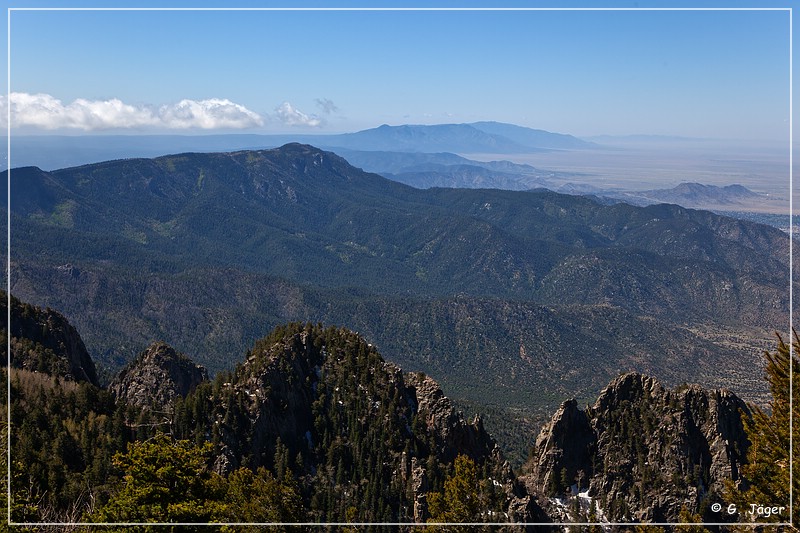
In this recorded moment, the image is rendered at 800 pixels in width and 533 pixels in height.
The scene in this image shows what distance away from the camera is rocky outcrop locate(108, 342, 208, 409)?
80438 mm

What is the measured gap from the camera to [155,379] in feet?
270

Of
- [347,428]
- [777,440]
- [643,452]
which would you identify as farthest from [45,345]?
[777,440]

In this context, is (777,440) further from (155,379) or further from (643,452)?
(155,379)

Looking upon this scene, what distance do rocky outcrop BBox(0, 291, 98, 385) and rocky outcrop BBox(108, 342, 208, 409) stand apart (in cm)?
452

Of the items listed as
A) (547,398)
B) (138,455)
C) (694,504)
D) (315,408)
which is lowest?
(547,398)

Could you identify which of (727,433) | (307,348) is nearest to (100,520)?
(307,348)

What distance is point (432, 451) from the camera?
65750 millimetres

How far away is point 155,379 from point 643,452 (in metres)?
59.0

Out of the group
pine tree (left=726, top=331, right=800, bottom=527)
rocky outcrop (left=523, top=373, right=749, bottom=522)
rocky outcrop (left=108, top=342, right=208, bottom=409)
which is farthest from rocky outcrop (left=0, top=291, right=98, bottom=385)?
pine tree (left=726, top=331, right=800, bottom=527)

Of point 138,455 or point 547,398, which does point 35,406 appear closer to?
point 138,455

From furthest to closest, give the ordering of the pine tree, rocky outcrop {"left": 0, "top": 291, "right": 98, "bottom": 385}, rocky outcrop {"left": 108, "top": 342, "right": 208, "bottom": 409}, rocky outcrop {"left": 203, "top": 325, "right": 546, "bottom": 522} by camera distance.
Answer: rocky outcrop {"left": 108, "top": 342, "right": 208, "bottom": 409}, rocky outcrop {"left": 0, "top": 291, "right": 98, "bottom": 385}, rocky outcrop {"left": 203, "top": 325, "right": 546, "bottom": 522}, the pine tree

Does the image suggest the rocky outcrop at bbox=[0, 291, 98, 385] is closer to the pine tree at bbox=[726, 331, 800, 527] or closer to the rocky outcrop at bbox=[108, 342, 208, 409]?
the rocky outcrop at bbox=[108, 342, 208, 409]

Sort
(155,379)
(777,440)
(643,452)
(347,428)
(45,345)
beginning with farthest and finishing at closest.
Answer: (155,379), (45,345), (347,428), (643,452), (777,440)

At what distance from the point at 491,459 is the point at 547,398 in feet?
346
